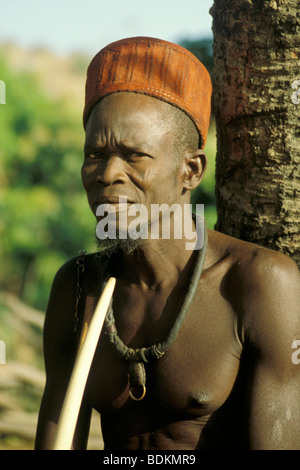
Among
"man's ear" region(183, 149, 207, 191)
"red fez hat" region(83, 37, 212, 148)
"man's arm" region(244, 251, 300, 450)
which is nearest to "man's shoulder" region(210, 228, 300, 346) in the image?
"man's arm" region(244, 251, 300, 450)

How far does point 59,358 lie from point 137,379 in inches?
18.4

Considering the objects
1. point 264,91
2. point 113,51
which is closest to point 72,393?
point 113,51

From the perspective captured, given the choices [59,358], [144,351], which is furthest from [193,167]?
[59,358]

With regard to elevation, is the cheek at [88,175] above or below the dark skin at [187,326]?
above

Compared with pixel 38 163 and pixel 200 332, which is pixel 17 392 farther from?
pixel 38 163

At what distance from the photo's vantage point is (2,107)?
12.6 m

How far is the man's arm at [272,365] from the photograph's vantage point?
2.06 m

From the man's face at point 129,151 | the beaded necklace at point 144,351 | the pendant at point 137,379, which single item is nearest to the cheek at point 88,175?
the man's face at point 129,151

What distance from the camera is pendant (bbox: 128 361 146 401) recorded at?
2170 millimetres

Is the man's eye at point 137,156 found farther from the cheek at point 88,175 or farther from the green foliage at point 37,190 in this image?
the green foliage at point 37,190

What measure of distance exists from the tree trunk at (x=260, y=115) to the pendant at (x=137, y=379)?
0.78 metres

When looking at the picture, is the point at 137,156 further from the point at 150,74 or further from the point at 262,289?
the point at 262,289

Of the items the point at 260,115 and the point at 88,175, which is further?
the point at 260,115

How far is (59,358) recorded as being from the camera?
252 centimetres
